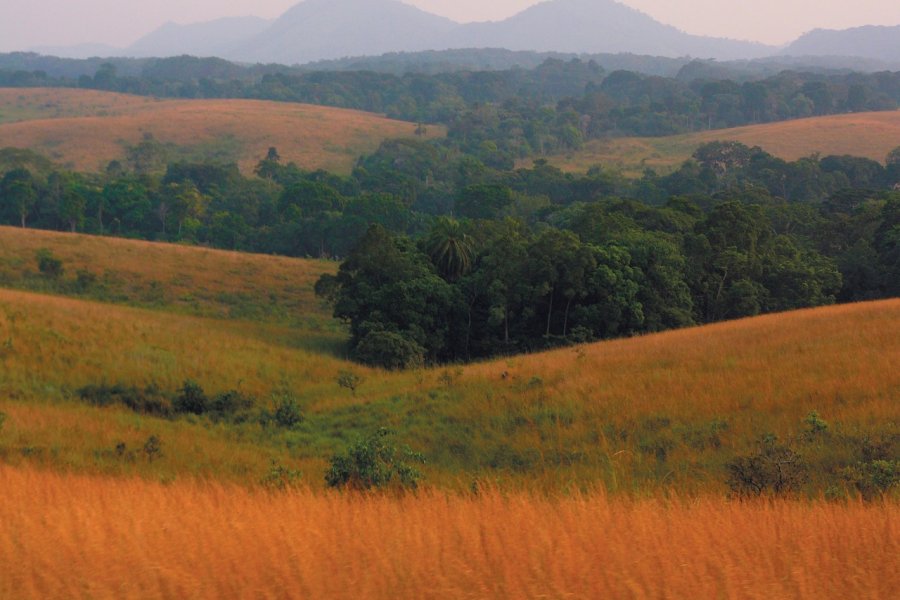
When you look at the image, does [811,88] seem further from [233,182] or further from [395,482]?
[395,482]

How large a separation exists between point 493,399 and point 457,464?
4.66 m

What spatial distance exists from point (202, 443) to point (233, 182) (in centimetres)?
8344

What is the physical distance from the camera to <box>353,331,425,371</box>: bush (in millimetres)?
32469

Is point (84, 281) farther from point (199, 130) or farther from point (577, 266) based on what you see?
point (199, 130)

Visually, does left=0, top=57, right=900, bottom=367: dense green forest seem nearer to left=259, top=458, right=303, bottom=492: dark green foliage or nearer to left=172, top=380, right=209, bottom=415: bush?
left=172, top=380, right=209, bottom=415: bush

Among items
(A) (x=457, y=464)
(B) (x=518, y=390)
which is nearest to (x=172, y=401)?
(B) (x=518, y=390)

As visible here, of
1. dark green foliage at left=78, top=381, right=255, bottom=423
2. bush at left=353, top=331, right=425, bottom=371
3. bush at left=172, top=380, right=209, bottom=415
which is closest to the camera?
dark green foliage at left=78, top=381, right=255, bottom=423

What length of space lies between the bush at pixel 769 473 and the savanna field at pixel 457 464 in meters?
0.08

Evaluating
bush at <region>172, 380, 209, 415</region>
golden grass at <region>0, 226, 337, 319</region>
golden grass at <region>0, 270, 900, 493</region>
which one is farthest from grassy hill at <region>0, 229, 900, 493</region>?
golden grass at <region>0, 226, 337, 319</region>

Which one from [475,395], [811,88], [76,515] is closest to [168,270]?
[475,395]

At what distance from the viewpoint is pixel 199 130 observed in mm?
153125

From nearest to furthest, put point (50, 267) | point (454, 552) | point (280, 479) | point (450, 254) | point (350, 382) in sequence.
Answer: point (454, 552), point (280, 479), point (350, 382), point (450, 254), point (50, 267)

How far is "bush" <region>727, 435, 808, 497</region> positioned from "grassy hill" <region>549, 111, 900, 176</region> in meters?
110

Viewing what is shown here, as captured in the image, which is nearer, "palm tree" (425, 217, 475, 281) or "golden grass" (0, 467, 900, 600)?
"golden grass" (0, 467, 900, 600)
